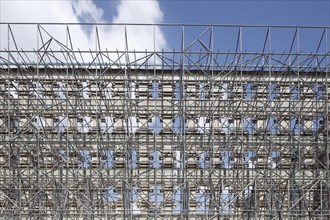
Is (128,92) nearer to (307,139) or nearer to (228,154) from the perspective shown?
(228,154)

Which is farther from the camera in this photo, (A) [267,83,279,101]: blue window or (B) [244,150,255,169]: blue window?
(B) [244,150,255,169]: blue window

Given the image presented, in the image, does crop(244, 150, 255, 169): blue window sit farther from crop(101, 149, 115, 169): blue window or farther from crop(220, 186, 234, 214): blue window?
crop(101, 149, 115, 169): blue window

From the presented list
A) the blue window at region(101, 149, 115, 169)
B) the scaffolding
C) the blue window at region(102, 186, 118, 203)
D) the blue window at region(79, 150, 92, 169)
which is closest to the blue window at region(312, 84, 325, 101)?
the scaffolding

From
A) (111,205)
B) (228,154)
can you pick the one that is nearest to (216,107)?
(228,154)

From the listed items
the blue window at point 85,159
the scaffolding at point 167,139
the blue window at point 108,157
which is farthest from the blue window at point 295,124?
the blue window at point 85,159

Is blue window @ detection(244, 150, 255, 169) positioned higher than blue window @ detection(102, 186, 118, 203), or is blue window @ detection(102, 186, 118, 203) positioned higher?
blue window @ detection(244, 150, 255, 169)

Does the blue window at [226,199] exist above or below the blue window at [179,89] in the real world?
below

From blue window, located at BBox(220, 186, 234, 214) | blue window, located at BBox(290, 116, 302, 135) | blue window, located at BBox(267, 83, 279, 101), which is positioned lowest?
blue window, located at BBox(220, 186, 234, 214)

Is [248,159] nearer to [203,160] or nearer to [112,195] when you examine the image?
[203,160]

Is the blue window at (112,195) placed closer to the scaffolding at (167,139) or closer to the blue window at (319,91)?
the scaffolding at (167,139)

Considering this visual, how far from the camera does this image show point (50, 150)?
76.6 ft

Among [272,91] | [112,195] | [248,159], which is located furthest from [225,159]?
[112,195]

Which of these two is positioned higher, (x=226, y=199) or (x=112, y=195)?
(x=112, y=195)

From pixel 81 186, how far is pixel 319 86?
34.9 ft
